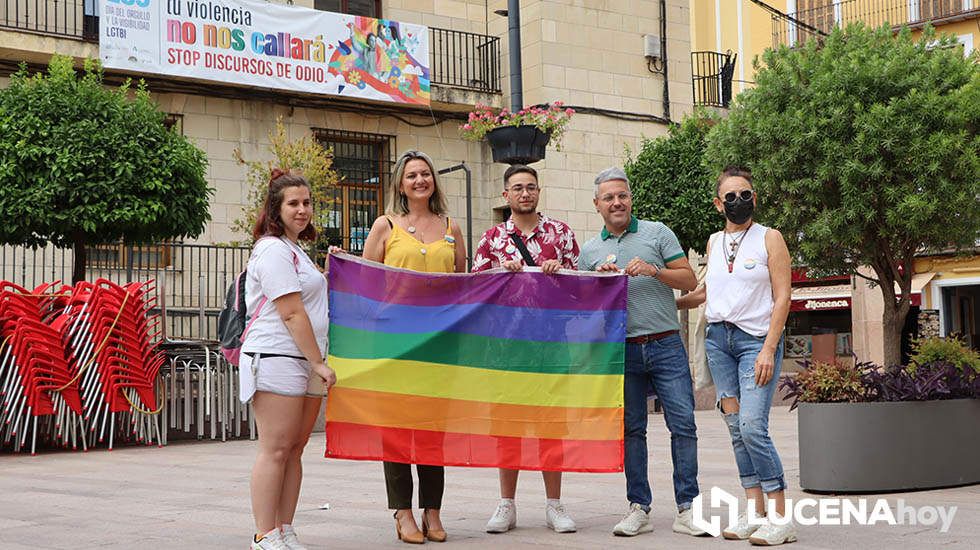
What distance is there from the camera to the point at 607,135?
2105cm

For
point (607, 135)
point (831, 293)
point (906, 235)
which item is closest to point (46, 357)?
point (906, 235)

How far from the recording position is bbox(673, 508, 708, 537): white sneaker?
5.67 m

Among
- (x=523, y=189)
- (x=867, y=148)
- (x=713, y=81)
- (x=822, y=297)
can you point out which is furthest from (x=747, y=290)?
(x=822, y=297)

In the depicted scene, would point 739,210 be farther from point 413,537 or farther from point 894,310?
point 894,310

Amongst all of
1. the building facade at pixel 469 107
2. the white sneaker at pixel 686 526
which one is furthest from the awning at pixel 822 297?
the white sneaker at pixel 686 526

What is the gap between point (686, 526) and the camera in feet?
18.9

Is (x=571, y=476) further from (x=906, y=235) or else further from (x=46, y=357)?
(x=46, y=357)

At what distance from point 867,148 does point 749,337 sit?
16.9 ft

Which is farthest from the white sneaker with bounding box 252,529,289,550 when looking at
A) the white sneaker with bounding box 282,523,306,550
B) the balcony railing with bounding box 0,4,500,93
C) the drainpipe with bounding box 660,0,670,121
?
the drainpipe with bounding box 660,0,670,121

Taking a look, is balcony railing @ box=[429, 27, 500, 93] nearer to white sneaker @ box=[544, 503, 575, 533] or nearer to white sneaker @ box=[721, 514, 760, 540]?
white sneaker @ box=[544, 503, 575, 533]

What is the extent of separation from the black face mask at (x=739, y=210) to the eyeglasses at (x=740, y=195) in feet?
0.04

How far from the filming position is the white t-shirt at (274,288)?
16.4ft

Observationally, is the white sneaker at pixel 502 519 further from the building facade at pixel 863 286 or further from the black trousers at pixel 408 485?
the building facade at pixel 863 286

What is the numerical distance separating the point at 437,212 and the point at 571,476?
3422mm
